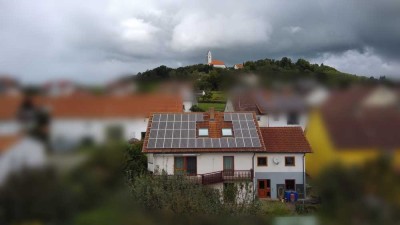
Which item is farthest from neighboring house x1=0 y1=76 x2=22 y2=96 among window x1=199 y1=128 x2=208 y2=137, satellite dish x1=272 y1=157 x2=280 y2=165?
satellite dish x1=272 y1=157 x2=280 y2=165

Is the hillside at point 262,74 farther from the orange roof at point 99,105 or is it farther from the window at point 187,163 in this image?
the window at point 187,163

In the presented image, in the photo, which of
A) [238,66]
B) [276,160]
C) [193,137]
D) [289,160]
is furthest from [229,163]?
[238,66]

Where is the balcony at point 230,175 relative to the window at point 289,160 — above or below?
below

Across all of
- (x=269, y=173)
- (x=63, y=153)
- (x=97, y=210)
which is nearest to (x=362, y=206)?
(x=97, y=210)

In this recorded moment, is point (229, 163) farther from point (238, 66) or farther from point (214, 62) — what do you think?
point (238, 66)

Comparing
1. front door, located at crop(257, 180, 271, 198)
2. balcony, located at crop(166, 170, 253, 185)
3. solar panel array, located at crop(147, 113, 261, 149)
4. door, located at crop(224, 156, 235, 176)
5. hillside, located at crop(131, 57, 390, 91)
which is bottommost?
front door, located at crop(257, 180, 271, 198)

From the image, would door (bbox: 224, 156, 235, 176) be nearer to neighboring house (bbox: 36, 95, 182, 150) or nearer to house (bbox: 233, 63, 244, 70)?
house (bbox: 233, 63, 244, 70)

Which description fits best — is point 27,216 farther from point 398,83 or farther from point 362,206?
point 398,83

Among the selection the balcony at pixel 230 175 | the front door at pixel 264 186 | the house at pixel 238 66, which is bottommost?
the front door at pixel 264 186

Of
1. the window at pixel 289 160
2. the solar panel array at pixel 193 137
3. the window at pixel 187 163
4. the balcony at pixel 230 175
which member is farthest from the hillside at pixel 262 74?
the window at pixel 289 160
